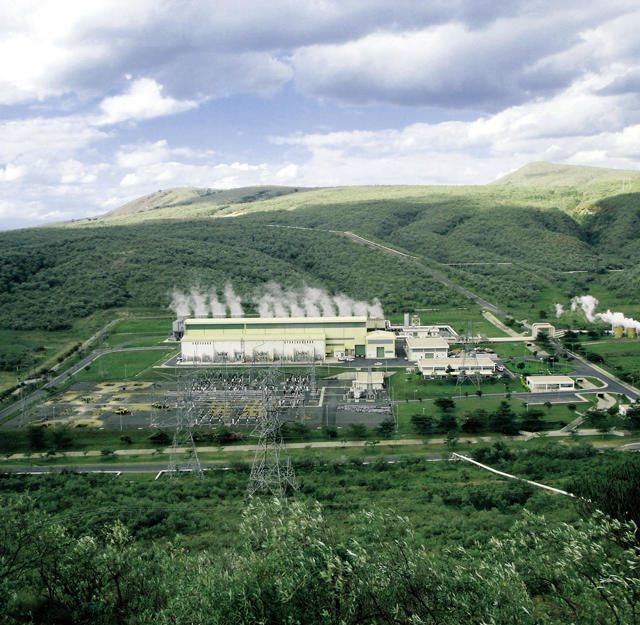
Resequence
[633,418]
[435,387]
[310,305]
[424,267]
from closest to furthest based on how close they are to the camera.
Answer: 1. [633,418]
2. [435,387]
3. [310,305]
4. [424,267]

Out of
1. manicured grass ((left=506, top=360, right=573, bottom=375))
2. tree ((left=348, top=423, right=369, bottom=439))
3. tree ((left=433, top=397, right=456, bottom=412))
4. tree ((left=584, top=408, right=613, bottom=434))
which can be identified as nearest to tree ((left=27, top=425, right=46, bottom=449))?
tree ((left=348, top=423, right=369, bottom=439))

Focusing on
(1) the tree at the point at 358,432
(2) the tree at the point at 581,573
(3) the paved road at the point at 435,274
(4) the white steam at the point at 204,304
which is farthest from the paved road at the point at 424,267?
(2) the tree at the point at 581,573

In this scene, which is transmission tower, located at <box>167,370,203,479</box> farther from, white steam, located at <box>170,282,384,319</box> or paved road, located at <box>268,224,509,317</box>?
paved road, located at <box>268,224,509,317</box>

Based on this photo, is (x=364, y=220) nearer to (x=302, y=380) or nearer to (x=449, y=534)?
(x=302, y=380)

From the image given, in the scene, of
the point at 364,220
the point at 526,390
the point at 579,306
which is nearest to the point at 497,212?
the point at 364,220

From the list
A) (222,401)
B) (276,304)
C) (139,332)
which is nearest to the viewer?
(222,401)

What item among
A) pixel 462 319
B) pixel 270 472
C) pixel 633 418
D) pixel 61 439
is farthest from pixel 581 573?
pixel 462 319

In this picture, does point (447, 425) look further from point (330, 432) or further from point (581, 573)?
point (581, 573)
